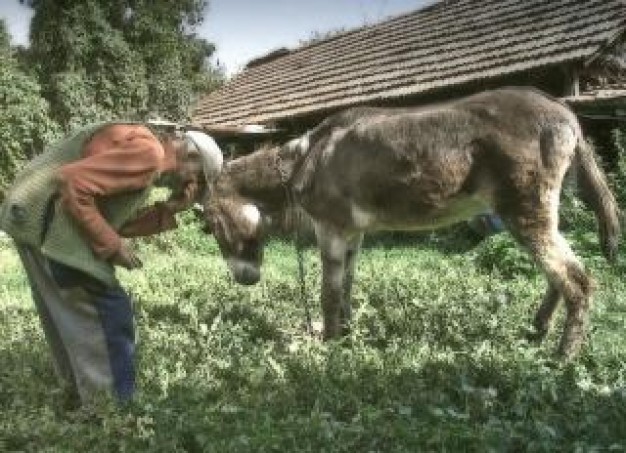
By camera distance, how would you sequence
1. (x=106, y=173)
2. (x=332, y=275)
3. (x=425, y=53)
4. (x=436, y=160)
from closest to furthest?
(x=106, y=173) < (x=436, y=160) < (x=332, y=275) < (x=425, y=53)

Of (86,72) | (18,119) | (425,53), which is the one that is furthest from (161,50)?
(425,53)

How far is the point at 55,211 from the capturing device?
4355mm

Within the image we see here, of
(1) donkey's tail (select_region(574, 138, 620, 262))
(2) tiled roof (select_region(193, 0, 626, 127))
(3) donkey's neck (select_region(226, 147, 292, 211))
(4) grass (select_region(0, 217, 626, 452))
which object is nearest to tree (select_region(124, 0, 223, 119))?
(2) tiled roof (select_region(193, 0, 626, 127))

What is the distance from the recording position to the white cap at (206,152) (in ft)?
15.8

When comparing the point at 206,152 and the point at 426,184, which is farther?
the point at 426,184

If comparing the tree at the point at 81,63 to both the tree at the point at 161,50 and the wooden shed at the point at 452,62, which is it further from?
the wooden shed at the point at 452,62

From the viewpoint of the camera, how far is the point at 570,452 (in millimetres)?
3652

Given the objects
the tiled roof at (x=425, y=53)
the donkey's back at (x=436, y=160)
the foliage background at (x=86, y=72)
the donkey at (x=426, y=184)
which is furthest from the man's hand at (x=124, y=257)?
the foliage background at (x=86, y=72)

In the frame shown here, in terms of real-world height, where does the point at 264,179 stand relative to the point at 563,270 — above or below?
above

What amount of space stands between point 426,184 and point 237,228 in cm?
175

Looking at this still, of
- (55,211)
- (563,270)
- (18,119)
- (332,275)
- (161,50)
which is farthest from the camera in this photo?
(161,50)

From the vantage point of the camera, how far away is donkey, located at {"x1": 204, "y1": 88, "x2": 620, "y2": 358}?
18.4ft

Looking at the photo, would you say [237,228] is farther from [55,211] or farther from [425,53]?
[425,53]

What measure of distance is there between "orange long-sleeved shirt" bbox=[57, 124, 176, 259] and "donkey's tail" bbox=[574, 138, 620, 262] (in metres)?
3.12
